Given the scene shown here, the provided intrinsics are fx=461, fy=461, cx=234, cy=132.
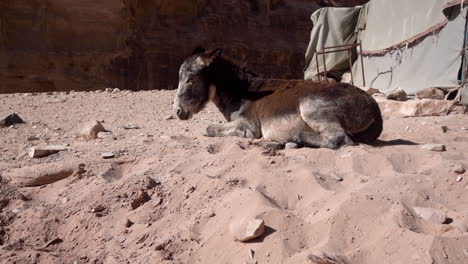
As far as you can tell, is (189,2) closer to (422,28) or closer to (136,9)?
(136,9)

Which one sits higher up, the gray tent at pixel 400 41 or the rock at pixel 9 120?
the gray tent at pixel 400 41

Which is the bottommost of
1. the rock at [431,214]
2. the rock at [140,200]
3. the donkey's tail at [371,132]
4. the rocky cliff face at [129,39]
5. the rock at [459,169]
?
the rocky cliff face at [129,39]

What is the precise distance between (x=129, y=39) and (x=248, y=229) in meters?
17.5

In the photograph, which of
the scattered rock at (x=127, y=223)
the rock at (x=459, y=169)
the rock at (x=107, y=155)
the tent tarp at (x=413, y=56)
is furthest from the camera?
the tent tarp at (x=413, y=56)

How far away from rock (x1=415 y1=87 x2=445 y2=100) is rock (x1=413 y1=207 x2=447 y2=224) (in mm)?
6005

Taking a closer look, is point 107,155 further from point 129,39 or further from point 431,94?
point 129,39

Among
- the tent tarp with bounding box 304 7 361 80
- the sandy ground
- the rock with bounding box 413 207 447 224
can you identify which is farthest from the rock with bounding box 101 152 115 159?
the tent tarp with bounding box 304 7 361 80

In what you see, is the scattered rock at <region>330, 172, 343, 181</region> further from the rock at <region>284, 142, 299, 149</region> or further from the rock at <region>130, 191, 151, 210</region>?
the rock at <region>130, 191, 151, 210</region>

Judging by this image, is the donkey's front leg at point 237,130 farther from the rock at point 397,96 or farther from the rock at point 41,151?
the rock at point 397,96

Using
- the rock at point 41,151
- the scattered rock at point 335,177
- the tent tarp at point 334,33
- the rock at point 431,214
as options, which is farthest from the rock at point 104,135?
the tent tarp at point 334,33

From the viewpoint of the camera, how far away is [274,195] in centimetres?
320

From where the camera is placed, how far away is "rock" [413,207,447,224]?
106 inches

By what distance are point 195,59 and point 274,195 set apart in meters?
2.99

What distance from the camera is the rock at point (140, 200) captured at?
3.39 metres
